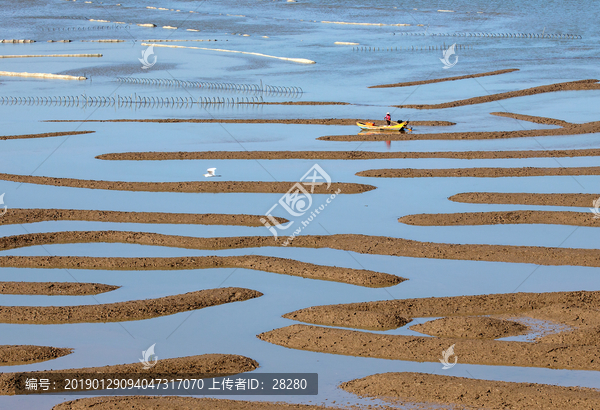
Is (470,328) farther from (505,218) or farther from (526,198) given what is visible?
(526,198)

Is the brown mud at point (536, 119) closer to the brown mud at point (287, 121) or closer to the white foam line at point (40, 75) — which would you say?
the brown mud at point (287, 121)

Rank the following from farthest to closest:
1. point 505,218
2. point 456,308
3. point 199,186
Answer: point 199,186 → point 505,218 → point 456,308

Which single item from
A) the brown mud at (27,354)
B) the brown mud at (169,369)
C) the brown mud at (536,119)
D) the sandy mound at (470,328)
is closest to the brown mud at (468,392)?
the sandy mound at (470,328)

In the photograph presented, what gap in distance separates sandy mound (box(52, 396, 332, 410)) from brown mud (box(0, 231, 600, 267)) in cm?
1295

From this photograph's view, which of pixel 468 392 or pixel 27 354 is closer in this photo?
pixel 468 392

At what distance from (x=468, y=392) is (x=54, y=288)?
49.6 ft

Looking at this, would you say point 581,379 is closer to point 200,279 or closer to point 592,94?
point 200,279

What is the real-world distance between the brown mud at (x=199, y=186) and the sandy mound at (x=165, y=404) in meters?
22.1

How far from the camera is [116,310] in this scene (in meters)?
23.6

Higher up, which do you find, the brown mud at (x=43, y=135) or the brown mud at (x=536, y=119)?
the brown mud at (x=536, y=119)

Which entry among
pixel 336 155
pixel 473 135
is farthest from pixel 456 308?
pixel 473 135

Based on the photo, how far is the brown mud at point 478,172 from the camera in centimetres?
4141

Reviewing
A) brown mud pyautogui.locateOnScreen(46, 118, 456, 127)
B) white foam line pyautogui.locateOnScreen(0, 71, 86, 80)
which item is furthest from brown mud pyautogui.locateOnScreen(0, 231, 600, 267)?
white foam line pyautogui.locateOnScreen(0, 71, 86, 80)

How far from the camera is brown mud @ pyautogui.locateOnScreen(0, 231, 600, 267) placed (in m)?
28.4
